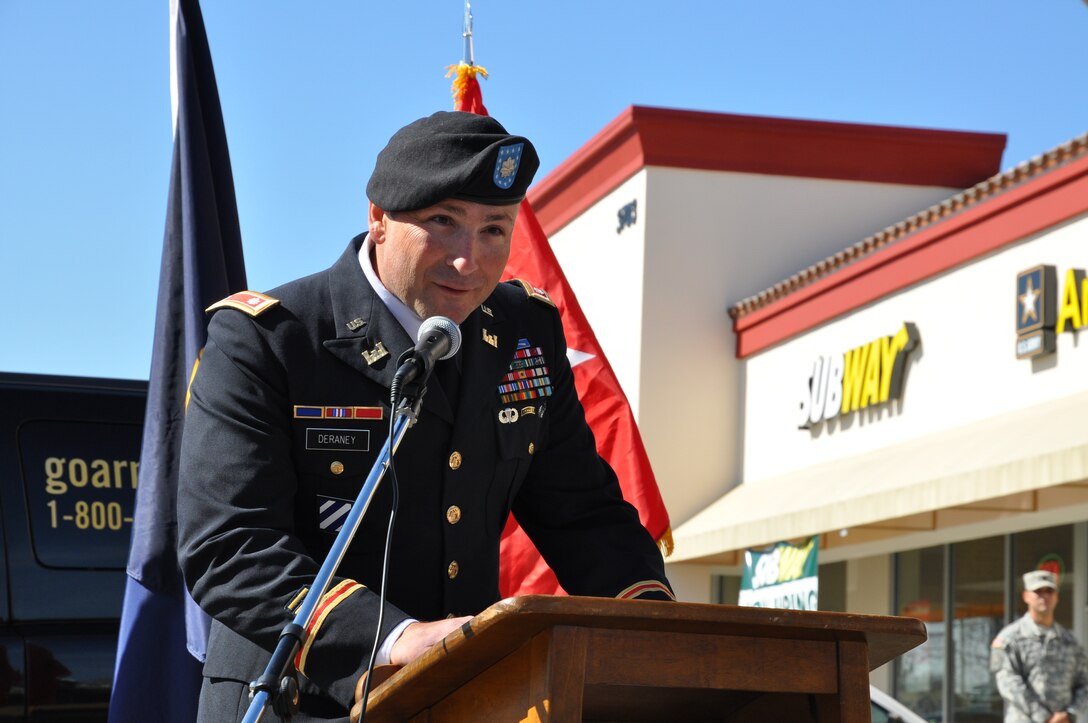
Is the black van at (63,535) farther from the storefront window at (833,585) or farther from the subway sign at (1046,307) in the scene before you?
the storefront window at (833,585)

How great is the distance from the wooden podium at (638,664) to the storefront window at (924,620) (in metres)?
15.3

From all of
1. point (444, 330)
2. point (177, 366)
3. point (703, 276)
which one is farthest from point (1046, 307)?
point (444, 330)

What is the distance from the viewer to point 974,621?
16406mm

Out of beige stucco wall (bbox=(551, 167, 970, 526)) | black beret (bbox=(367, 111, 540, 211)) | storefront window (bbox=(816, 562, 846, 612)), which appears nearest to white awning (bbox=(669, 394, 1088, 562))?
beige stucco wall (bbox=(551, 167, 970, 526))

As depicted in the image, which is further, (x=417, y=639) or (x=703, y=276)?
(x=703, y=276)

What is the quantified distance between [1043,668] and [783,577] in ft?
9.08

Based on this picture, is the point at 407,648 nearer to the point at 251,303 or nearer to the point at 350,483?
the point at 350,483

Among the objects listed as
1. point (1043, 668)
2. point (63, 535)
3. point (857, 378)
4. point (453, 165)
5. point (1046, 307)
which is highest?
point (1046, 307)

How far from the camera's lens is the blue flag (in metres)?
4.41

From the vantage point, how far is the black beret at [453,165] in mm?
2723

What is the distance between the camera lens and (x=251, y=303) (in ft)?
9.38

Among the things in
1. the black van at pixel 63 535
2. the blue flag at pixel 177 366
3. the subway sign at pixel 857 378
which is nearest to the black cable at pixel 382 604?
the blue flag at pixel 177 366

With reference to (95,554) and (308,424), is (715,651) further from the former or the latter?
(95,554)

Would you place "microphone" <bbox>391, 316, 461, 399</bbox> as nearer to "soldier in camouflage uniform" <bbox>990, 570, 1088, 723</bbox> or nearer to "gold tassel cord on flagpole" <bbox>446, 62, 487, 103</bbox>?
"gold tassel cord on flagpole" <bbox>446, 62, 487, 103</bbox>
